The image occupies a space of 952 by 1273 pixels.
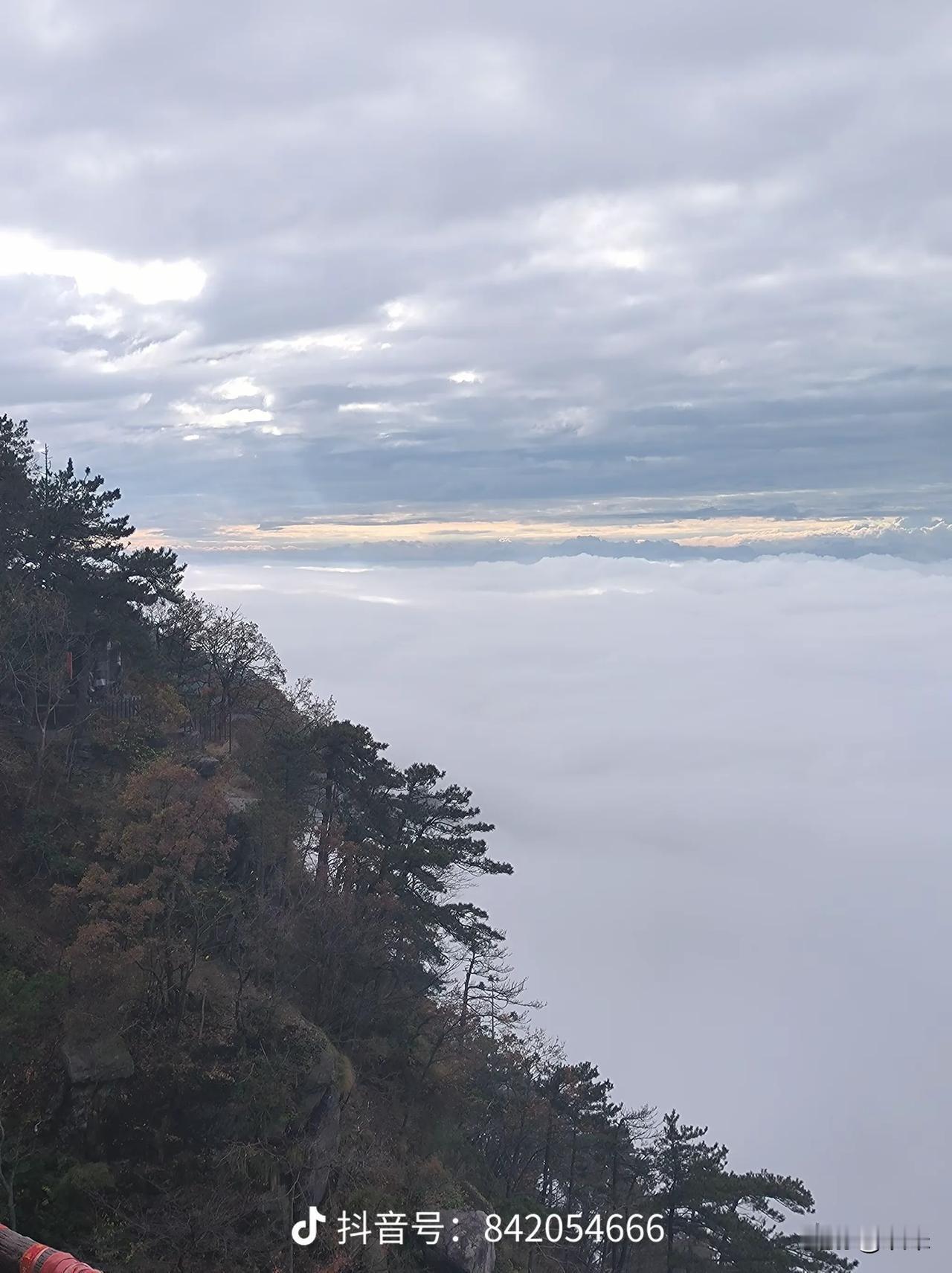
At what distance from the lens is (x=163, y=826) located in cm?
2341

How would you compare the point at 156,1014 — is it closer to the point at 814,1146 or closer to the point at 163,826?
the point at 163,826

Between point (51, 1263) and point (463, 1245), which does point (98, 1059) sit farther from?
point (51, 1263)

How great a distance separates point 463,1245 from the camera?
74.7 feet

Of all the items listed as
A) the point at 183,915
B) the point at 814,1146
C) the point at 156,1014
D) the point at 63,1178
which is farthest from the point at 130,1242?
the point at 814,1146

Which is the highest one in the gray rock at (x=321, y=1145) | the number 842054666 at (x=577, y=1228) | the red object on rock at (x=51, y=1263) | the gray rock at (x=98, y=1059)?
the red object on rock at (x=51, y=1263)

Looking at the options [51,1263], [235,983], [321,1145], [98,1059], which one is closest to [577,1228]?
[321,1145]

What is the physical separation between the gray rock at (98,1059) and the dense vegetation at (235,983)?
7 centimetres

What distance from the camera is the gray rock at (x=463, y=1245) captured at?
22.5 m

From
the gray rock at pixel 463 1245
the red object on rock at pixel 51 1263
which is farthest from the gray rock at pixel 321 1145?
the red object on rock at pixel 51 1263

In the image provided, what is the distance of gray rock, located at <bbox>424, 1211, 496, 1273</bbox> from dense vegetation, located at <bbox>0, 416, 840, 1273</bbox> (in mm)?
653

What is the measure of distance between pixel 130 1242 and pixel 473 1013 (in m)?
19.3

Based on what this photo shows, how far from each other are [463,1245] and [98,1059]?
33.5ft

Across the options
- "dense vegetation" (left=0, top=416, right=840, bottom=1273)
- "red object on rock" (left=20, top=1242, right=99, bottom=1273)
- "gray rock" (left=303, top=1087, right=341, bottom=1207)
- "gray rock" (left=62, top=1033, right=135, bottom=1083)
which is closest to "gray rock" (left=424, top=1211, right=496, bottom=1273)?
"dense vegetation" (left=0, top=416, right=840, bottom=1273)

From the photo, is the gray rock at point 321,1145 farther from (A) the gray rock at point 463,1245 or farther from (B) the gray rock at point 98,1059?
(B) the gray rock at point 98,1059
